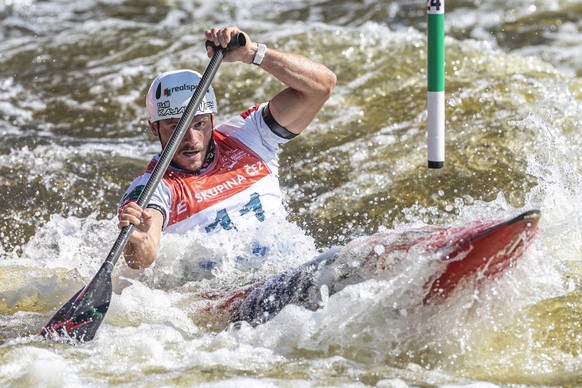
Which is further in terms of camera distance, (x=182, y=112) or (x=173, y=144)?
(x=182, y=112)

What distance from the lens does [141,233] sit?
488cm

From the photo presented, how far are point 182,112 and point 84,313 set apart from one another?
53.9 inches

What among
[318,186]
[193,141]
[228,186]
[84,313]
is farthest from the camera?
[318,186]

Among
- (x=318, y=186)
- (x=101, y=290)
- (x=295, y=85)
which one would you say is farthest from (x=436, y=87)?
(x=318, y=186)

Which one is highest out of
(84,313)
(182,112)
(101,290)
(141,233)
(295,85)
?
(295,85)

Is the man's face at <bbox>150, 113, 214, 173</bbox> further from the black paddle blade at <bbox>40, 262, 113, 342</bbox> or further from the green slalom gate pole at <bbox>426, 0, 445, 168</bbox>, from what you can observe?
the green slalom gate pole at <bbox>426, 0, 445, 168</bbox>

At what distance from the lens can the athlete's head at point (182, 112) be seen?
5289 mm

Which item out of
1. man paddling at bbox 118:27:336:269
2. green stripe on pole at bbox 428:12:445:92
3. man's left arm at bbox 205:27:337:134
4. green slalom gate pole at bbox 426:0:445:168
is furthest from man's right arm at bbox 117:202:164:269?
green stripe on pole at bbox 428:12:445:92

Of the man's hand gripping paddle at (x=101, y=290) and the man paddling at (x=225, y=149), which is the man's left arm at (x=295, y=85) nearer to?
the man paddling at (x=225, y=149)

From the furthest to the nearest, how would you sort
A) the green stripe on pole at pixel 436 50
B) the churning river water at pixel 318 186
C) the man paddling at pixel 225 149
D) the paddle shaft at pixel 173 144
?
the man paddling at pixel 225 149 < the green stripe on pole at pixel 436 50 < the paddle shaft at pixel 173 144 < the churning river water at pixel 318 186

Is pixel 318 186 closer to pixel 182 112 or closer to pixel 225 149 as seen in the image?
pixel 225 149

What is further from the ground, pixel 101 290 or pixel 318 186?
pixel 318 186

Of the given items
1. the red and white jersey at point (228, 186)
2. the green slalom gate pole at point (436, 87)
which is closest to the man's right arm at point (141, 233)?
Result: the red and white jersey at point (228, 186)

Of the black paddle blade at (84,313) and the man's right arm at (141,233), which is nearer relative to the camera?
the black paddle blade at (84,313)
